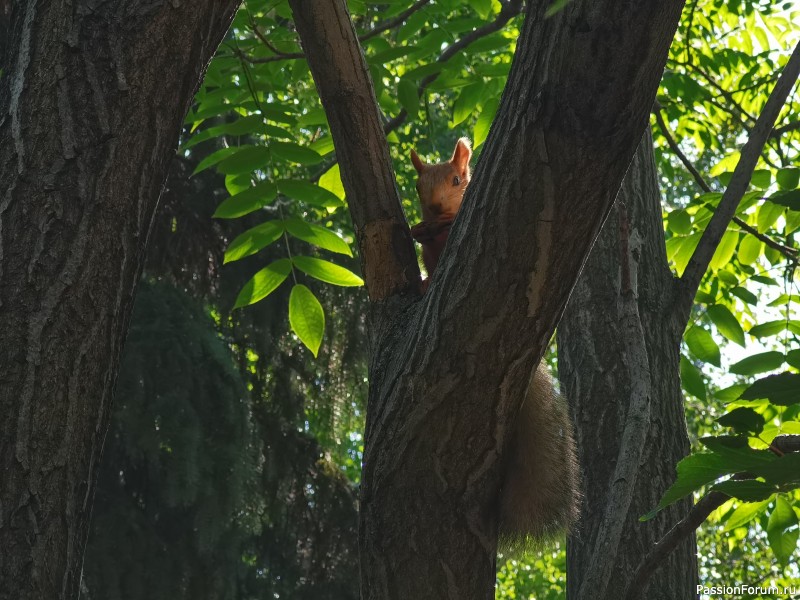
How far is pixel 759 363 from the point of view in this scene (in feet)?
7.57

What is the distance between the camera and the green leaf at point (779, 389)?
1.29m

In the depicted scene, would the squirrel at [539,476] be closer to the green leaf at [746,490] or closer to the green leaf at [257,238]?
the green leaf at [746,490]

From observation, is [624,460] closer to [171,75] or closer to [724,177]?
[171,75]

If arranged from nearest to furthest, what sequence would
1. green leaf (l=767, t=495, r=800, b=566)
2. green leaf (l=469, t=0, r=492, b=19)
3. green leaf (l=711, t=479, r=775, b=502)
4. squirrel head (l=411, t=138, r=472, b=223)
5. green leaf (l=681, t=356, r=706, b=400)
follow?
green leaf (l=711, t=479, r=775, b=502)
green leaf (l=767, t=495, r=800, b=566)
green leaf (l=681, t=356, r=706, b=400)
green leaf (l=469, t=0, r=492, b=19)
squirrel head (l=411, t=138, r=472, b=223)

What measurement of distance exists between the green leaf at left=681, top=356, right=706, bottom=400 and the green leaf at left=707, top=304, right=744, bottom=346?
15 cm

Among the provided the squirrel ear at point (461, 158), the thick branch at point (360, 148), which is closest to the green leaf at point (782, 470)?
the thick branch at point (360, 148)

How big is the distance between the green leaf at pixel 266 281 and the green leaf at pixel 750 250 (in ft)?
5.27

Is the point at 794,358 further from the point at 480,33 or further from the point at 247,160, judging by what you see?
the point at 480,33

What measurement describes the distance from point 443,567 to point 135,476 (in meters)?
3.88

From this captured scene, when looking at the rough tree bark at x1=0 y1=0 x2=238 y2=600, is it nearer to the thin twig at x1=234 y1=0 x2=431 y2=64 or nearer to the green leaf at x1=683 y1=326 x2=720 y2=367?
the thin twig at x1=234 y1=0 x2=431 y2=64

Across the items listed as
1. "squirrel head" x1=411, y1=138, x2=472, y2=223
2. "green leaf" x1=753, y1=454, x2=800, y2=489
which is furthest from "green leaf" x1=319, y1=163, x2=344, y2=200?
"green leaf" x1=753, y1=454, x2=800, y2=489

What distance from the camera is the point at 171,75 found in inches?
64.3

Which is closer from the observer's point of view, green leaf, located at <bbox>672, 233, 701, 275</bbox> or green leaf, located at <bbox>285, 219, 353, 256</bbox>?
green leaf, located at <bbox>285, 219, 353, 256</bbox>

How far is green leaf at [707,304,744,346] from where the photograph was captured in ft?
9.04
